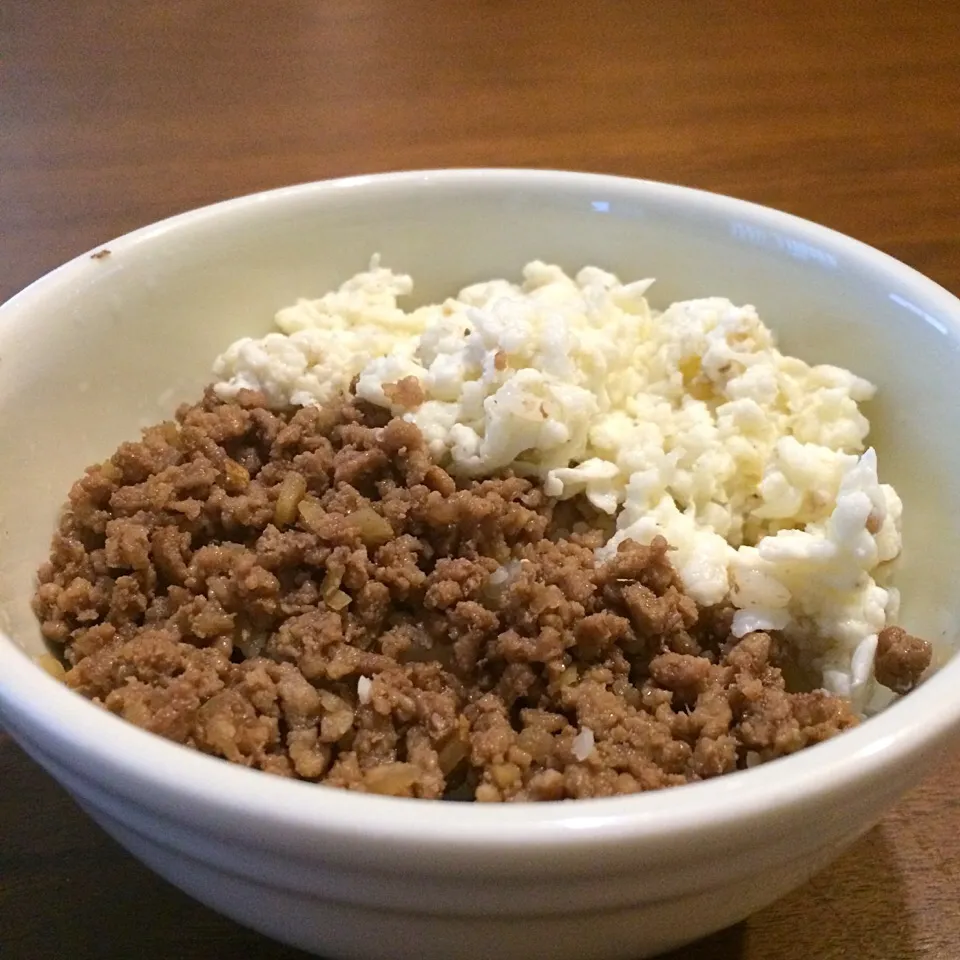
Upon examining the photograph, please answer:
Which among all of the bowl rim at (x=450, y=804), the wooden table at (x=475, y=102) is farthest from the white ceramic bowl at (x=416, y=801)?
the wooden table at (x=475, y=102)

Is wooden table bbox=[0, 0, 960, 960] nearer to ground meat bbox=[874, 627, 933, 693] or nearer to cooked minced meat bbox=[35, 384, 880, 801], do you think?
cooked minced meat bbox=[35, 384, 880, 801]

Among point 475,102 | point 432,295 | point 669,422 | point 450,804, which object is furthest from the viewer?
point 475,102

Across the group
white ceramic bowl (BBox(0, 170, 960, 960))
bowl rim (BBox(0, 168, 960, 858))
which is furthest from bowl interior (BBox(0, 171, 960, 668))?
bowl rim (BBox(0, 168, 960, 858))

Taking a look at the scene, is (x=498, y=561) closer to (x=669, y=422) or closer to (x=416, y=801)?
(x=669, y=422)

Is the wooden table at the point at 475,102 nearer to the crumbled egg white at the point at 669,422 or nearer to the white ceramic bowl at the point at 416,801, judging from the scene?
the white ceramic bowl at the point at 416,801

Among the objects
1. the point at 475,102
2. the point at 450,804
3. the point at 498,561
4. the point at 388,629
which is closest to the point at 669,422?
the point at 498,561

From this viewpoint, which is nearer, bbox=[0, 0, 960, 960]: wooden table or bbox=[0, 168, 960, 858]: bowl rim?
bbox=[0, 168, 960, 858]: bowl rim

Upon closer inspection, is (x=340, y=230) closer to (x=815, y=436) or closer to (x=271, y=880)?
(x=815, y=436)
